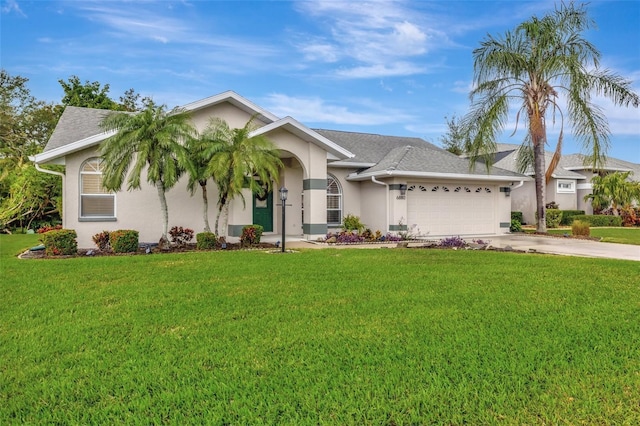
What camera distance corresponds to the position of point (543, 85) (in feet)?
58.0

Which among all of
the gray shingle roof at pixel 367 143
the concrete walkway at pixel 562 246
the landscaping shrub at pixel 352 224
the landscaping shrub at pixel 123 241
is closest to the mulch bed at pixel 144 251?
the landscaping shrub at pixel 123 241

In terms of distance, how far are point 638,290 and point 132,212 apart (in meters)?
13.2

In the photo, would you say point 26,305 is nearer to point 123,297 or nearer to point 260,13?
point 123,297

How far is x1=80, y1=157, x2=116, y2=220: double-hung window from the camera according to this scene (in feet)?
43.6

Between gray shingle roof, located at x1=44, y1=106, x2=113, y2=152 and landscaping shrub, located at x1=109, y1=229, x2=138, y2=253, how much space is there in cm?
381

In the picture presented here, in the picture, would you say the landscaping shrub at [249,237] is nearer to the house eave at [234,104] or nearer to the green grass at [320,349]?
the house eave at [234,104]

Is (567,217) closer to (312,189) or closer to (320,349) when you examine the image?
(312,189)

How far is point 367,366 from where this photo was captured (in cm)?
395

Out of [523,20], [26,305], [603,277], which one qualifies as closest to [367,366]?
[26,305]

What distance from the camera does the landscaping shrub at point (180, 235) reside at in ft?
43.5

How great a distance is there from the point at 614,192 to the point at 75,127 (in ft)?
93.1

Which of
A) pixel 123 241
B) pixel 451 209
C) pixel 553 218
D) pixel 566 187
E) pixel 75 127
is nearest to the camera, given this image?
pixel 123 241

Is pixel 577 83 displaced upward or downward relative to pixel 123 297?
upward

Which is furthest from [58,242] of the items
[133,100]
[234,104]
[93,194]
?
[133,100]
